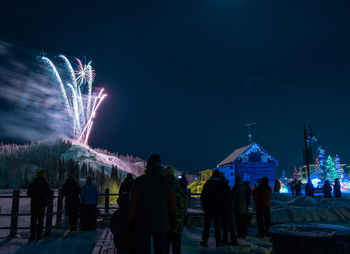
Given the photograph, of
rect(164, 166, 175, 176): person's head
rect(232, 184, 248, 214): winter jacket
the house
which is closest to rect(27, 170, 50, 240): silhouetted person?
rect(164, 166, 175, 176): person's head

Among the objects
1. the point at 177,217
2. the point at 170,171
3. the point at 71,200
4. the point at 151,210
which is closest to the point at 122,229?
the point at 177,217

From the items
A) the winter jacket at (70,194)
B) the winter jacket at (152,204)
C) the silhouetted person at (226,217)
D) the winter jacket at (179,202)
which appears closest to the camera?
the winter jacket at (152,204)

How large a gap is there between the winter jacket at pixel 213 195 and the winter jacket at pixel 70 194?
5.51m

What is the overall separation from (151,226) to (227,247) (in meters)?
4.34

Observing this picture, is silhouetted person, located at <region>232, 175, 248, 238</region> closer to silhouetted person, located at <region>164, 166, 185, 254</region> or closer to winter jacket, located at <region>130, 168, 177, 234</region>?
silhouetted person, located at <region>164, 166, 185, 254</region>

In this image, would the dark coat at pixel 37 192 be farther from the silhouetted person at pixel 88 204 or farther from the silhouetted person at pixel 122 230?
the silhouetted person at pixel 122 230

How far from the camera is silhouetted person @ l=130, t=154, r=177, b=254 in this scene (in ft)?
13.6

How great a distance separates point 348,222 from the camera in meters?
13.6

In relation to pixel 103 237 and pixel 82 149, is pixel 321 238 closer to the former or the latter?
pixel 103 237

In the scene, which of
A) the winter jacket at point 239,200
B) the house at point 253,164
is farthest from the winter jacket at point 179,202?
the house at point 253,164

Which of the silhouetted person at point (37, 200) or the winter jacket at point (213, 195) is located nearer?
the winter jacket at point (213, 195)

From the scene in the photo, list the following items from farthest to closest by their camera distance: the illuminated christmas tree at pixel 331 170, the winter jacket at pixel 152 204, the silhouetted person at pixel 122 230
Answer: the illuminated christmas tree at pixel 331 170 → the silhouetted person at pixel 122 230 → the winter jacket at pixel 152 204

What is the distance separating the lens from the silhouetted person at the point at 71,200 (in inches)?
435

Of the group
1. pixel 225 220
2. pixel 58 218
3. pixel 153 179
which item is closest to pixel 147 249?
pixel 153 179
